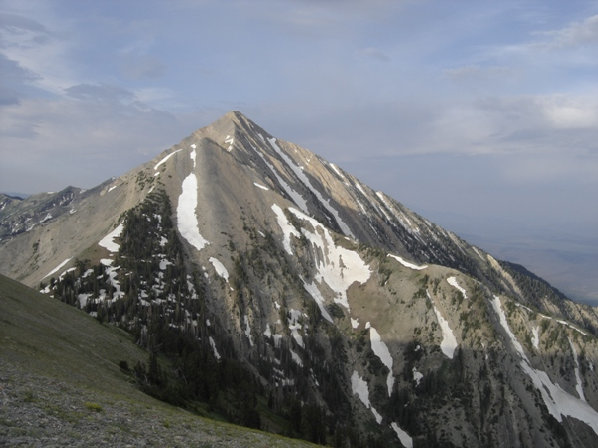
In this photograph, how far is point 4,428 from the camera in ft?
71.1

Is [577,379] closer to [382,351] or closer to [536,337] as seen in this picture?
[536,337]

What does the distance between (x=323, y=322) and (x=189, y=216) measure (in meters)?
62.4

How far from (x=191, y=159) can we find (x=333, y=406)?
4758 inches

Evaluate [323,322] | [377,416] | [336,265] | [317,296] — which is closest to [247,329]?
[323,322]

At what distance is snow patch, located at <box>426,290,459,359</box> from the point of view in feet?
459

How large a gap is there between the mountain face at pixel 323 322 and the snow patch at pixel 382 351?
45cm

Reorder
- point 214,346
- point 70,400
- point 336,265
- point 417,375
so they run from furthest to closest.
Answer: point 336,265, point 417,375, point 214,346, point 70,400

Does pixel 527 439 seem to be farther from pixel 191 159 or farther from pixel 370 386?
pixel 191 159

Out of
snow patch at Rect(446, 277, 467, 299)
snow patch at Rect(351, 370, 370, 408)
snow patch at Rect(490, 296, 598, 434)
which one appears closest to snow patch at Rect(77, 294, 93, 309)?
snow patch at Rect(351, 370, 370, 408)

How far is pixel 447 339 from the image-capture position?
143 m

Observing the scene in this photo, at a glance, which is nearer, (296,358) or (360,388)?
(296,358)

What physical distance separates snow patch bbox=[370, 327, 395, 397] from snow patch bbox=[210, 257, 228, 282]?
5507 centimetres

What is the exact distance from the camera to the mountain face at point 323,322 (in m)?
116

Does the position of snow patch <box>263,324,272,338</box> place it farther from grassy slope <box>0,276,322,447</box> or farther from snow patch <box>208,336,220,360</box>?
grassy slope <box>0,276,322,447</box>
